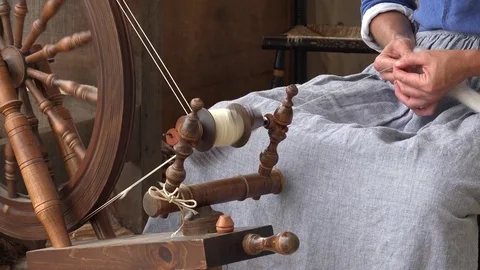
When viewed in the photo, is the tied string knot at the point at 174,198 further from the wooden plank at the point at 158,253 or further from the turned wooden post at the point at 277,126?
the turned wooden post at the point at 277,126

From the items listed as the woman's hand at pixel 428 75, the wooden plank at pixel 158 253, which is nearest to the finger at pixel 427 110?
the woman's hand at pixel 428 75

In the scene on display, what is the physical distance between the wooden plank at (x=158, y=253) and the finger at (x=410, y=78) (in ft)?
1.23

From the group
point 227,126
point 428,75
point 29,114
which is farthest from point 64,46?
point 428,75

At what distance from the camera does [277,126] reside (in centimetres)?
152

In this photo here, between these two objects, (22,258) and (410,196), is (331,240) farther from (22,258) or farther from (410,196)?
(22,258)

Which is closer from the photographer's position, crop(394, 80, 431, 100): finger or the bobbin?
the bobbin

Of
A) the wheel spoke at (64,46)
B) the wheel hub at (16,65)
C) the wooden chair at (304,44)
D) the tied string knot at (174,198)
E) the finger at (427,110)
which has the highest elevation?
the wheel spoke at (64,46)

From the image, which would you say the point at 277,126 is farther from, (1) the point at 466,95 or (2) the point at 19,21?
(2) the point at 19,21

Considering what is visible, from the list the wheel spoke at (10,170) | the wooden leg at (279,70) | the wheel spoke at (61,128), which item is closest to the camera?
the wheel spoke at (61,128)

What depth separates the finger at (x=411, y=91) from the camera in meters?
1.60

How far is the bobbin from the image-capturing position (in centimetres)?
142

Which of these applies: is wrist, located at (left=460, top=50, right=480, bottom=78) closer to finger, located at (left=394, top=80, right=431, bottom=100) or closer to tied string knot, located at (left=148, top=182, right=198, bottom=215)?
finger, located at (left=394, top=80, right=431, bottom=100)

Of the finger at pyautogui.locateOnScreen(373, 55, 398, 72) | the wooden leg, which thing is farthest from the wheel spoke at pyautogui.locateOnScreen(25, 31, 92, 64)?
the wooden leg

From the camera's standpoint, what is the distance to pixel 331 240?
1.54 m
